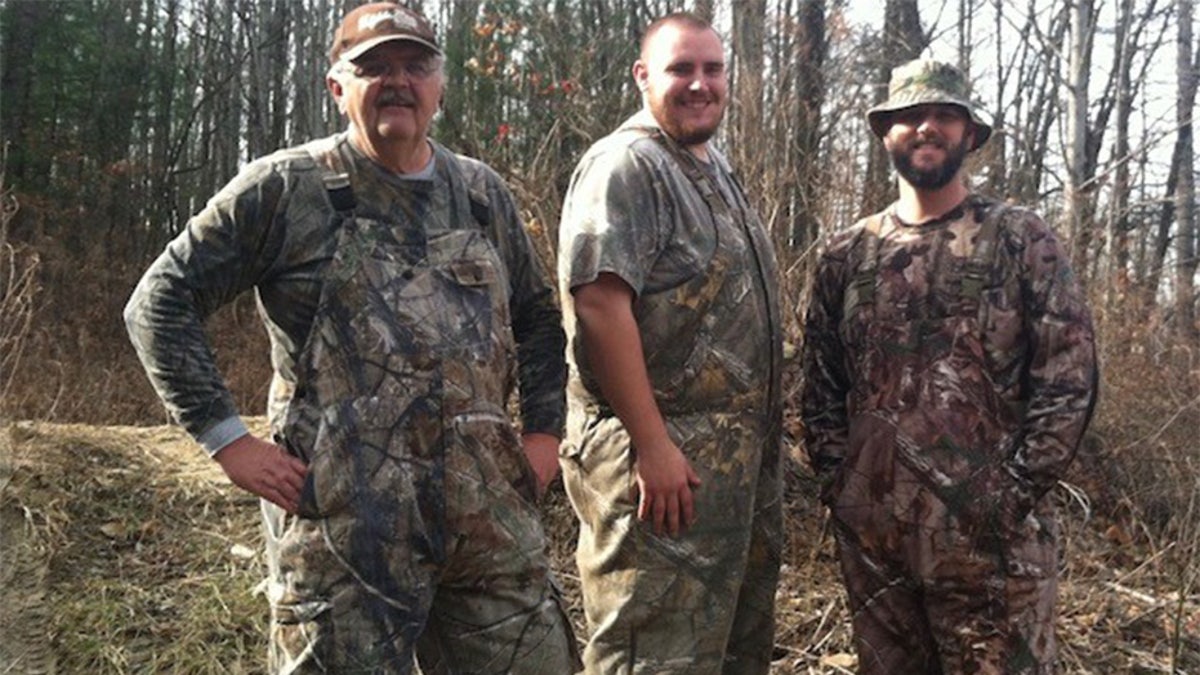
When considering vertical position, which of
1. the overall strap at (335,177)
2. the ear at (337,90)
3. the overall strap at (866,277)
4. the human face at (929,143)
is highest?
the ear at (337,90)

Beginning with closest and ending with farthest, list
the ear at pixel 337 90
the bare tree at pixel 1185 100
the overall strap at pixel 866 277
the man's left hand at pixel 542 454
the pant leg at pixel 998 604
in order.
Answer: the ear at pixel 337 90 < the man's left hand at pixel 542 454 < the pant leg at pixel 998 604 < the overall strap at pixel 866 277 < the bare tree at pixel 1185 100

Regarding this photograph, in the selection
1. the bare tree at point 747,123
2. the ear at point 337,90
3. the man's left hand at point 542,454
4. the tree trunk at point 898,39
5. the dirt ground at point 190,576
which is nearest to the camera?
the ear at point 337,90

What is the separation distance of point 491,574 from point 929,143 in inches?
78.0

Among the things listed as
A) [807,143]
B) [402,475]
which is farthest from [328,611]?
[807,143]

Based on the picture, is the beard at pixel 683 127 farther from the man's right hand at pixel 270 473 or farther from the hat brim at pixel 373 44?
the man's right hand at pixel 270 473

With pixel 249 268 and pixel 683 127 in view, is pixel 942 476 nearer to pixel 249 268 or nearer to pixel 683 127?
pixel 683 127

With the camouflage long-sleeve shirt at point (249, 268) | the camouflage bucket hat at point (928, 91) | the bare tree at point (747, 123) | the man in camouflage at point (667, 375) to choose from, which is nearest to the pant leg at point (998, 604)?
the man in camouflage at point (667, 375)

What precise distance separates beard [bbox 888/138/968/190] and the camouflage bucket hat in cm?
14

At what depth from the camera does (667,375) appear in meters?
3.38

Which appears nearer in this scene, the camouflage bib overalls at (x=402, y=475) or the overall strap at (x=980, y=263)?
the camouflage bib overalls at (x=402, y=475)

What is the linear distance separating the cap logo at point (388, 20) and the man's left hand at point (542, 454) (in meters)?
1.19

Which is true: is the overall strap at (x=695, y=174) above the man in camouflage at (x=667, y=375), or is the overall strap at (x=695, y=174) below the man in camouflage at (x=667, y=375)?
above

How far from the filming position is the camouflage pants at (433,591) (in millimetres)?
2812

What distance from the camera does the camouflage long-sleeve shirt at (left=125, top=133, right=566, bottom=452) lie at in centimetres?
285
